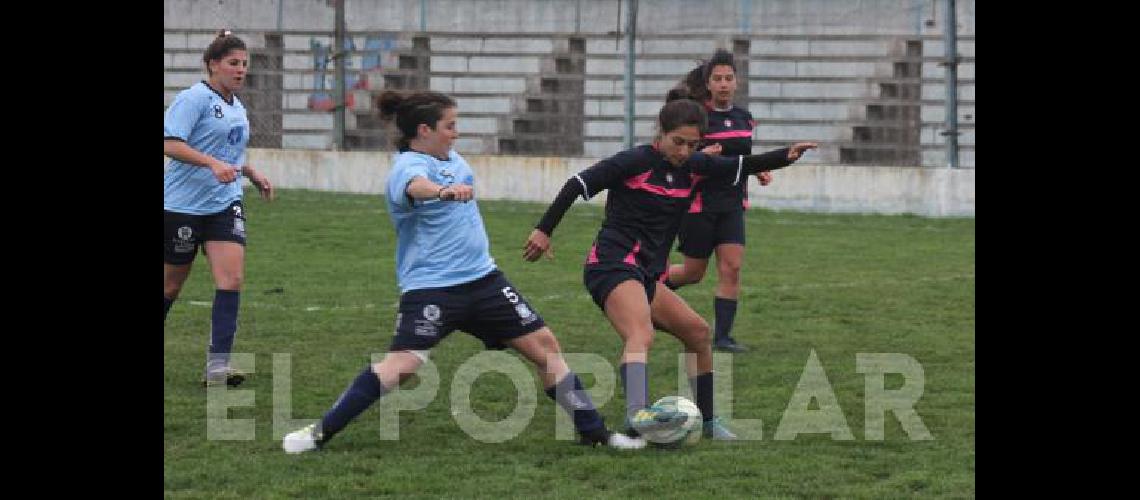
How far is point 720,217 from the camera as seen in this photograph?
1110cm

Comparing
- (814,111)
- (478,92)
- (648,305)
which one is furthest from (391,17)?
(648,305)

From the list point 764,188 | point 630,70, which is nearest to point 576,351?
point 764,188

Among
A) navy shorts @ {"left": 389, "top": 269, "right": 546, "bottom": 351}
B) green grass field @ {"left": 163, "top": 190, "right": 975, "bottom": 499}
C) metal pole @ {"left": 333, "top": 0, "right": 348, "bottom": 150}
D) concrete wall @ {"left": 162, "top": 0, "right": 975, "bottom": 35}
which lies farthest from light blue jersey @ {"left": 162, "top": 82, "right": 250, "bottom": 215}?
concrete wall @ {"left": 162, "top": 0, "right": 975, "bottom": 35}

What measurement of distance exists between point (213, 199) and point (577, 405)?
2.75 metres

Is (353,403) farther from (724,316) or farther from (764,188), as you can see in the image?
(764,188)

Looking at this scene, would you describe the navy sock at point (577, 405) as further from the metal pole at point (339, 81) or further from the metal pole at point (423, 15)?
the metal pole at point (423, 15)

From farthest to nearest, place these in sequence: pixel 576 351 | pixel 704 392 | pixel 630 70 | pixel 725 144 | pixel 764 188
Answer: pixel 630 70 < pixel 764 188 < pixel 725 144 < pixel 576 351 < pixel 704 392

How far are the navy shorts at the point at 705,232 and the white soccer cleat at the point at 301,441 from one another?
3781 mm

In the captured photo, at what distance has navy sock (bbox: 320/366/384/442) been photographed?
25.1ft

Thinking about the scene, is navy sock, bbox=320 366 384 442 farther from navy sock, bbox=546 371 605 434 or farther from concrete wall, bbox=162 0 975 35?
concrete wall, bbox=162 0 975 35

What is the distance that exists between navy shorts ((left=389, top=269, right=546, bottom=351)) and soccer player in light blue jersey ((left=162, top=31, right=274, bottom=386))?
202 cm

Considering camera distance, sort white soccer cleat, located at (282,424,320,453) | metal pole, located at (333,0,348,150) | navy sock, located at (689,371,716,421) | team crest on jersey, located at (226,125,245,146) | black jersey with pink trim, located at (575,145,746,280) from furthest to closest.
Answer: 1. metal pole, located at (333,0,348,150)
2. team crest on jersey, located at (226,125,245,146)
3. navy sock, located at (689,371,716,421)
4. black jersey with pink trim, located at (575,145,746,280)
5. white soccer cleat, located at (282,424,320,453)

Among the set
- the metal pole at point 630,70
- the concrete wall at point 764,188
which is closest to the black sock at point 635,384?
the concrete wall at point 764,188
